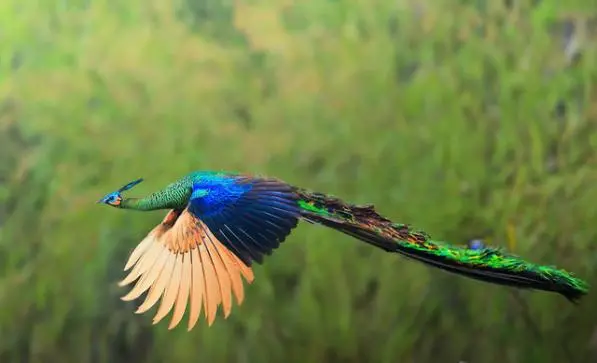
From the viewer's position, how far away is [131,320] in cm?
133

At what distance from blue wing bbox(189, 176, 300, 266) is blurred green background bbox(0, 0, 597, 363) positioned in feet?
1.02

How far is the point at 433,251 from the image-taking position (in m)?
1.02

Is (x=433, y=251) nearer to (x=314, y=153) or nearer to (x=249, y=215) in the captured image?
(x=249, y=215)

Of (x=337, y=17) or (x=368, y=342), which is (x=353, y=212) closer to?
(x=368, y=342)

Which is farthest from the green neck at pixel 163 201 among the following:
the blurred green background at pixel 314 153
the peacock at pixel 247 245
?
the blurred green background at pixel 314 153

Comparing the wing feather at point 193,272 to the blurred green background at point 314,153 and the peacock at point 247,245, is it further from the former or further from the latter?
the blurred green background at point 314,153

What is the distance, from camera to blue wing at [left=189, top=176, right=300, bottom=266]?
99 cm

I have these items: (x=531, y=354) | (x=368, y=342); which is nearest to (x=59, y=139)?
(x=368, y=342)

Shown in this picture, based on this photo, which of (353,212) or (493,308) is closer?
(353,212)

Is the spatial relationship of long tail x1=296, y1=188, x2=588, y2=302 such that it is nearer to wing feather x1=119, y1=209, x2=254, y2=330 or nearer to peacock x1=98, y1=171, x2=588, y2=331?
peacock x1=98, y1=171, x2=588, y2=331

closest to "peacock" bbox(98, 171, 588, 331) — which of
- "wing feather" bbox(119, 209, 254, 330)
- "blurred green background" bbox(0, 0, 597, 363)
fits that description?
"wing feather" bbox(119, 209, 254, 330)

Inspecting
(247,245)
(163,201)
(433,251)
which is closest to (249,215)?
(247,245)

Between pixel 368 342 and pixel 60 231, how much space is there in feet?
2.47

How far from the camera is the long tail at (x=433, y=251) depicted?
1022 mm
